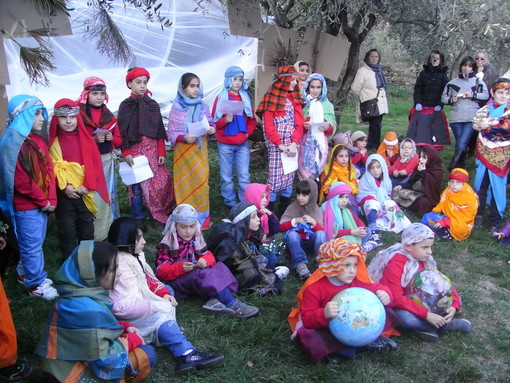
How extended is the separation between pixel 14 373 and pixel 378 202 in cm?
414

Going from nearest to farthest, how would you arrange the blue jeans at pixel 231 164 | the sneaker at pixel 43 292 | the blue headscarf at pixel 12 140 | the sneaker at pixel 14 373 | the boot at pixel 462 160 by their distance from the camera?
the sneaker at pixel 14 373
the blue headscarf at pixel 12 140
the sneaker at pixel 43 292
the blue jeans at pixel 231 164
the boot at pixel 462 160

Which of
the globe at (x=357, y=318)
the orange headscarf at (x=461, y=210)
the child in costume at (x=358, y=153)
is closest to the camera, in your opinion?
the globe at (x=357, y=318)

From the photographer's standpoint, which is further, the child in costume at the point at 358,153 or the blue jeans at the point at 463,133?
the blue jeans at the point at 463,133

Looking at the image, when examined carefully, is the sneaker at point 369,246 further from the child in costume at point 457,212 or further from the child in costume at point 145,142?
the child in costume at point 145,142

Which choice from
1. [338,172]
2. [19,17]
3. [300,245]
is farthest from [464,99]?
[19,17]

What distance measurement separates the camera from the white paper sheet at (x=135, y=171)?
5.58 m

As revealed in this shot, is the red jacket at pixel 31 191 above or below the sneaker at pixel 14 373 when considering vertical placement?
above

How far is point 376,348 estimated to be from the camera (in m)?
3.70

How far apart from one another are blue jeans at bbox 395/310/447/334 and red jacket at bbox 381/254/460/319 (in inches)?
1.4

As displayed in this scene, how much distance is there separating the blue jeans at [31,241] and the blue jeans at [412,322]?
2900 millimetres

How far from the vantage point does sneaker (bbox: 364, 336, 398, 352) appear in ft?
12.1

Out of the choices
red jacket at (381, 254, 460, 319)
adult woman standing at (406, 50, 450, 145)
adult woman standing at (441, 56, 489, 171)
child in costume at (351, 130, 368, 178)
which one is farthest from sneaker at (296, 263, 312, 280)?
adult woman standing at (406, 50, 450, 145)

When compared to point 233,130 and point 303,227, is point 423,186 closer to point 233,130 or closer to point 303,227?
point 303,227

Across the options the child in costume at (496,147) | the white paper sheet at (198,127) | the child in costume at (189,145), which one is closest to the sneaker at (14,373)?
the child in costume at (189,145)
